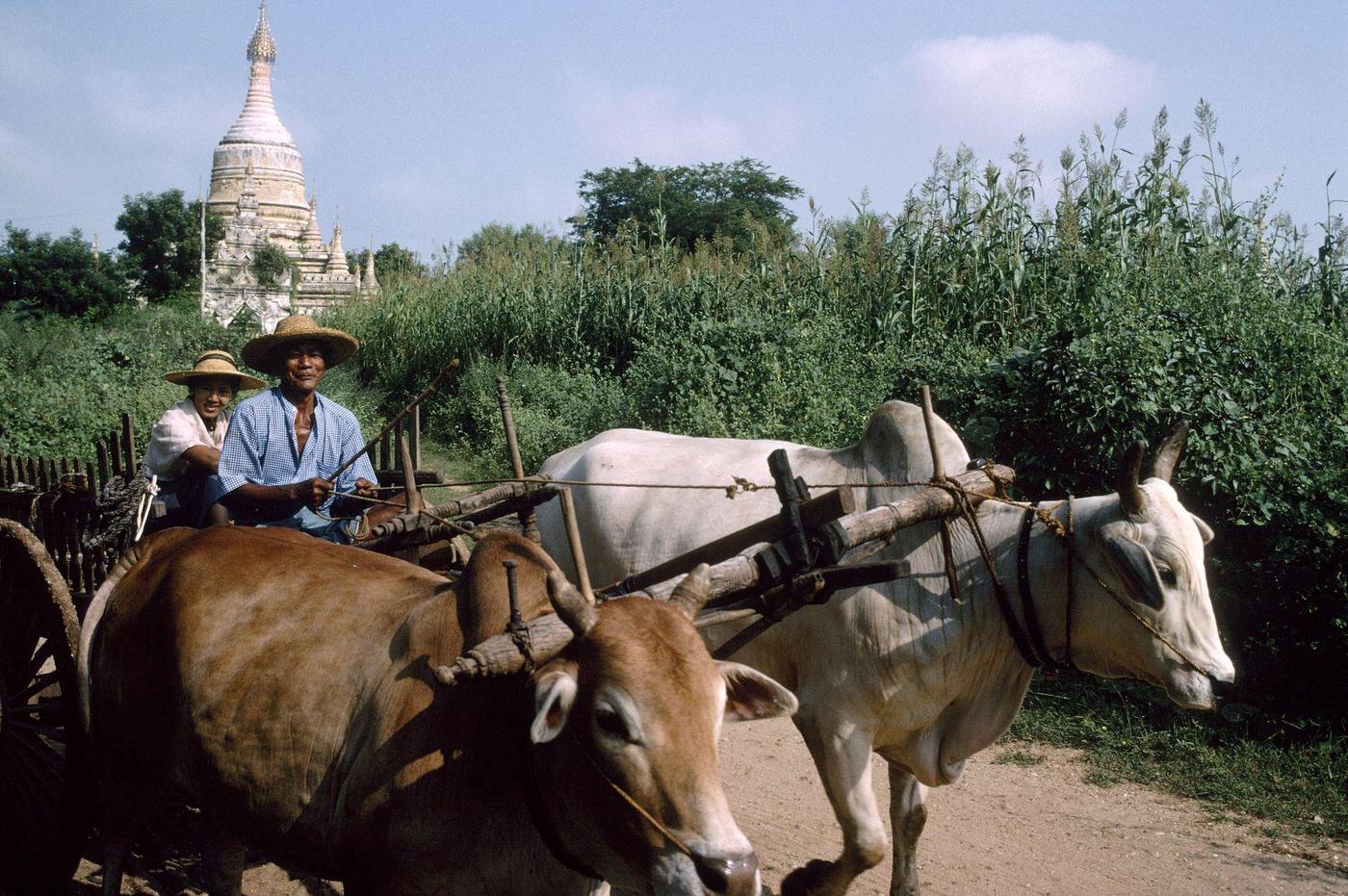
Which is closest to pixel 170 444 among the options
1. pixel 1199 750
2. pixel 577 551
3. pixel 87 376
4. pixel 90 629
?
pixel 90 629

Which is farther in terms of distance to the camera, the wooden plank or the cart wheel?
the cart wheel

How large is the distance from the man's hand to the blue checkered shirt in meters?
0.23

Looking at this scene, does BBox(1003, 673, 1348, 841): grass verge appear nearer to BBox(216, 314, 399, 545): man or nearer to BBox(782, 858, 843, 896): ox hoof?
BBox(782, 858, 843, 896): ox hoof

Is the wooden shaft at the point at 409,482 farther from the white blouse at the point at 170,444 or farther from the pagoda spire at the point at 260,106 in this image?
the pagoda spire at the point at 260,106

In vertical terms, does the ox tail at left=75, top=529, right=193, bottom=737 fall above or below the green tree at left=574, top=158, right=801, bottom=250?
below

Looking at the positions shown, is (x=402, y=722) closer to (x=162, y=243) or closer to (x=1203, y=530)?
(x=1203, y=530)

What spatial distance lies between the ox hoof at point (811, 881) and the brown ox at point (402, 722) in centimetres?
128

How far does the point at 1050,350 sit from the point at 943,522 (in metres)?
3.40

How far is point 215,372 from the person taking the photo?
5414mm

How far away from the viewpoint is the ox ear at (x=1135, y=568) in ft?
11.0

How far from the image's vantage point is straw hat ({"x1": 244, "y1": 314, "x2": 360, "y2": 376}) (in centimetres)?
484

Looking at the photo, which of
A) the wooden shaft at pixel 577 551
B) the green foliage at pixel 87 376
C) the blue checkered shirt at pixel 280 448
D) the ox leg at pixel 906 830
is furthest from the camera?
the green foliage at pixel 87 376

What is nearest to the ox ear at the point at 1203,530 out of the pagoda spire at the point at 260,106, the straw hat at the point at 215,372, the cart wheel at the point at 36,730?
the cart wheel at the point at 36,730

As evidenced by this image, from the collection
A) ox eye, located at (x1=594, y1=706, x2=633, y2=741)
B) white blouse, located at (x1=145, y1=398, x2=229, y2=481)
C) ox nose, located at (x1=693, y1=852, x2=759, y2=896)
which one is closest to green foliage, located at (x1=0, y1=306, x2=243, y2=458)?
white blouse, located at (x1=145, y1=398, x2=229, y2=481)
